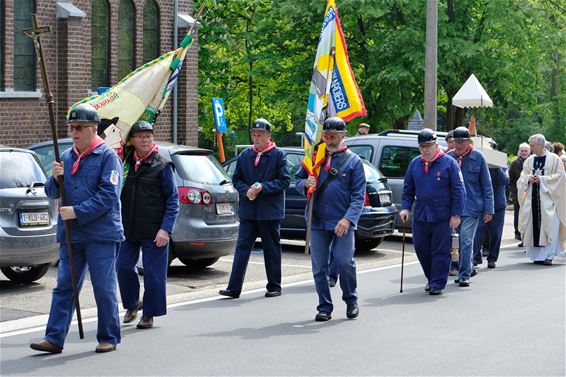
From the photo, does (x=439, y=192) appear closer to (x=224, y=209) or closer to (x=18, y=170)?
(x=224, y=209)

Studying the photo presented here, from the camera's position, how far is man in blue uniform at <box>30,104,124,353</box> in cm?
884

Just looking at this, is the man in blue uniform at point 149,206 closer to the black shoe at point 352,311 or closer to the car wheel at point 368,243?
the black shoe at point 352,311

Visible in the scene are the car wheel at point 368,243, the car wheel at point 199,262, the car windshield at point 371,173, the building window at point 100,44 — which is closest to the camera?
the car wheel at point 199,262

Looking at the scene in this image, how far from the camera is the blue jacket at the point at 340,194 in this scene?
11047 mm

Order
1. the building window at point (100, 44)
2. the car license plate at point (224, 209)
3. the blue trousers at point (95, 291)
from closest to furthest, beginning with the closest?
the blue trousers at point (95, 291)
the car license plate at point (224, 209)
the building window at point (100, 44)

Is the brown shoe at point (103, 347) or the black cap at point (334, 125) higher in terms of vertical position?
the black cap at point (334, 125)

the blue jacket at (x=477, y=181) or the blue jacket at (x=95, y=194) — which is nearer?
the blue jacket at (x=95, y=194)

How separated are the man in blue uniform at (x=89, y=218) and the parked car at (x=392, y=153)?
36.2 ft

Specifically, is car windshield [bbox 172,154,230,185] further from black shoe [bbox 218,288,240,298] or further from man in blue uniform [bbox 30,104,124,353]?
man in blue uniform [bbox 30,104,124,353]

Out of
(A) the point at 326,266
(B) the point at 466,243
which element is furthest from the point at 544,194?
(A) the point at 326,266

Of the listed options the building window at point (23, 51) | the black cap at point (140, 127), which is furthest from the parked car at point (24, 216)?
the building window at point (23, 51)

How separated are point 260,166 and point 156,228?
2.60 metres

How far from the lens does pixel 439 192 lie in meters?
13.2

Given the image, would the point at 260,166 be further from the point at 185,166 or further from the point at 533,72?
the point at 533,72
